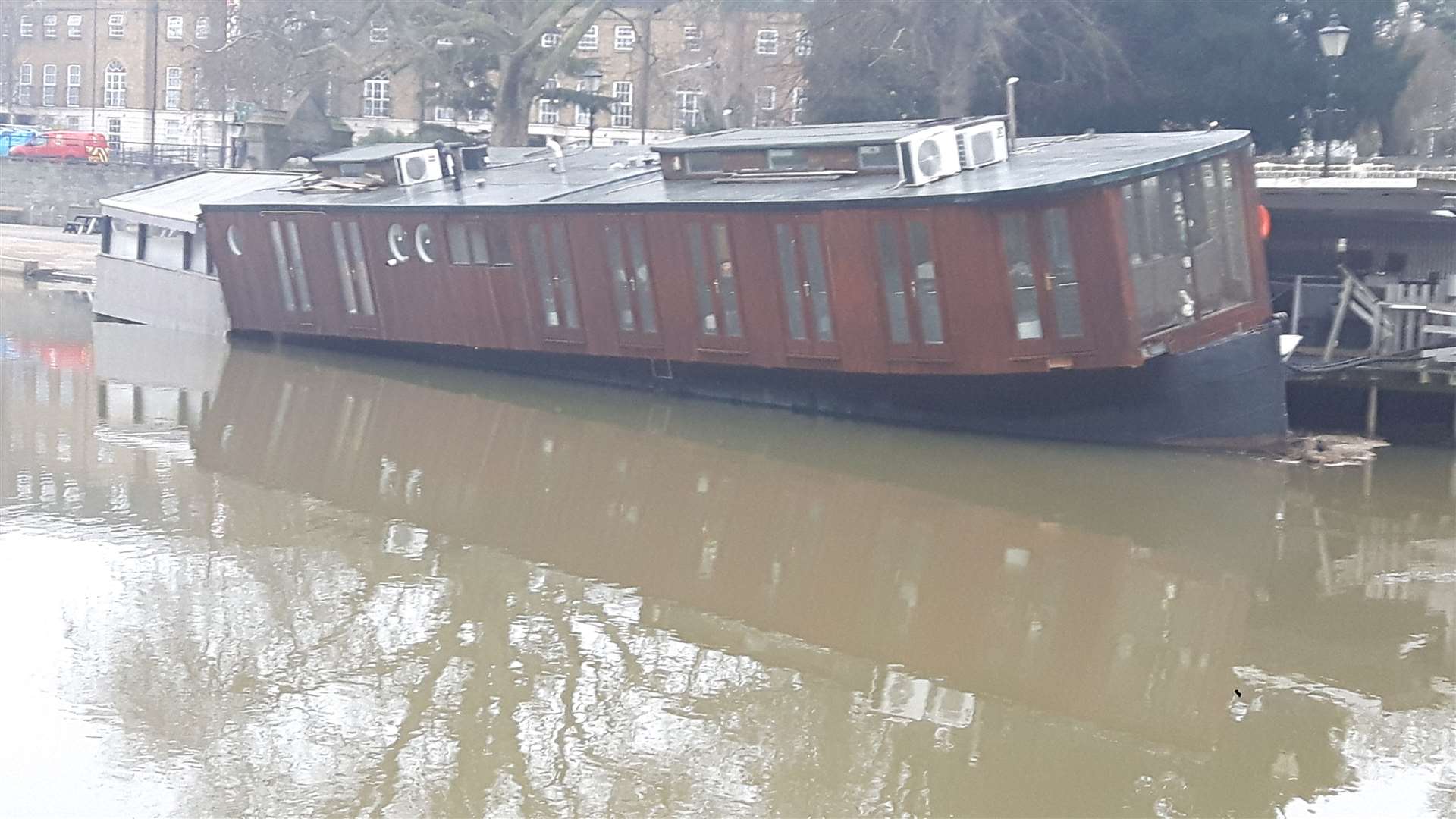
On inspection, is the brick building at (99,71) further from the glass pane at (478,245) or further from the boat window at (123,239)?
the glass pane at (478,245)

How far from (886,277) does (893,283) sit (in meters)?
0.11

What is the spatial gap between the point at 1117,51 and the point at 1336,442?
1409 centimetres

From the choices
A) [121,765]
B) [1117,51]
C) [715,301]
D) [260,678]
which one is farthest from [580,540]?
[1117,51]

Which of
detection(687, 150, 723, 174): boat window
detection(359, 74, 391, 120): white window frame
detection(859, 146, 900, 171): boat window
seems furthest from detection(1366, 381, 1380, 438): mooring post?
detection(359, 74, 391, 120): white window frame

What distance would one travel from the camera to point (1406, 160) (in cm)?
2644

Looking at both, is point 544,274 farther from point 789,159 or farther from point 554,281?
point 789,159

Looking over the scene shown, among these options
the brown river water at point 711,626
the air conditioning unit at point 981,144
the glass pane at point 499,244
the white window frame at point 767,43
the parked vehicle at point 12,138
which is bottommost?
the brown river water at point 711,626

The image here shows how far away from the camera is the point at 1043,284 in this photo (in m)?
14.9

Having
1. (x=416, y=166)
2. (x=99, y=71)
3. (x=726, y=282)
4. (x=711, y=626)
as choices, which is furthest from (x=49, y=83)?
(x=711, y=626)

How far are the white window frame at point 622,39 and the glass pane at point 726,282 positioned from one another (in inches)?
1681

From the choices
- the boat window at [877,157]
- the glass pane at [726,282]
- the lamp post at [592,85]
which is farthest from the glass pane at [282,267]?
the boat window at [877,157]

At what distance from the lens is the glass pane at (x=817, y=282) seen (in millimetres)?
16578

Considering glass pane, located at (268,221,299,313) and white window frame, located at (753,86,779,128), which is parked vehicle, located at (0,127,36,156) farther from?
glass pane, located at (268,221,299,313)

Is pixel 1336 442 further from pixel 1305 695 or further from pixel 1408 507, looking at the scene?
pixel 1305 695
